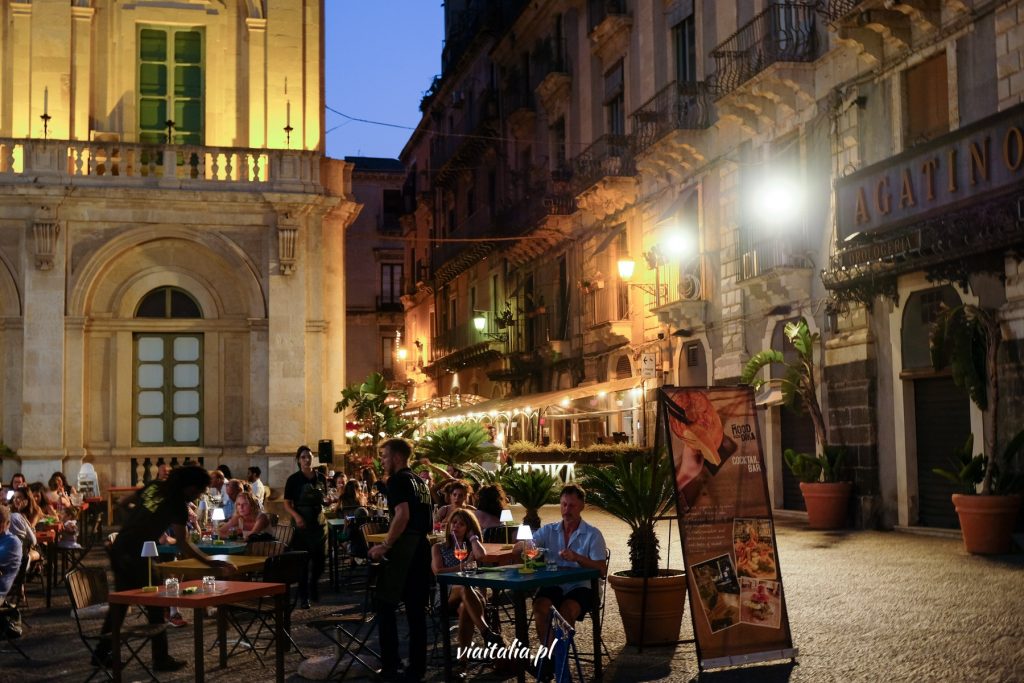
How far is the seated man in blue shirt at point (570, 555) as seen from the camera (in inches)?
344

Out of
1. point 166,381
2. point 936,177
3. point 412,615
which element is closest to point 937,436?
point 936,177

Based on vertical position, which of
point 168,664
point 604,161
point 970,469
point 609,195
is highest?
point 604,161

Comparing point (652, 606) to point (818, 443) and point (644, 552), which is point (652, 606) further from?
point (818, 443)

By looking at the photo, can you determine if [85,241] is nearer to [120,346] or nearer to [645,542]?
[120,346]

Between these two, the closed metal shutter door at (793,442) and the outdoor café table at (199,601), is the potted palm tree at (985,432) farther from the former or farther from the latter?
the outdoor café table at (199,601)

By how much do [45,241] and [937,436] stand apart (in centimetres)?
1506

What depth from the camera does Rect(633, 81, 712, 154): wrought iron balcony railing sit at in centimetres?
2548

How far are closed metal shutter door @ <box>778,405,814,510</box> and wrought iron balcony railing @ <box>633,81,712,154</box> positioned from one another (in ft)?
21.0

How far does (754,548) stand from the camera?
29.9ft

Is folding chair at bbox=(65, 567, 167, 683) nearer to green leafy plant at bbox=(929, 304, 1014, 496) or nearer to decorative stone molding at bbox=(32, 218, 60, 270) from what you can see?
green leafy plant at bbox=(929, 304, 1014, 496)

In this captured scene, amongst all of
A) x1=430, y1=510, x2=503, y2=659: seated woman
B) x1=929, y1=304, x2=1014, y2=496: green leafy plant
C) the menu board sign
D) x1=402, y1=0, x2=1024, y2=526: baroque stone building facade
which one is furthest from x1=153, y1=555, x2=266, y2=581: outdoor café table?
x1=402, y1=0, x2=1024, y2=526: baroque stone building facade

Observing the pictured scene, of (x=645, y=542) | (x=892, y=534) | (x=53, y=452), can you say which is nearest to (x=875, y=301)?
(x=892, y=534)

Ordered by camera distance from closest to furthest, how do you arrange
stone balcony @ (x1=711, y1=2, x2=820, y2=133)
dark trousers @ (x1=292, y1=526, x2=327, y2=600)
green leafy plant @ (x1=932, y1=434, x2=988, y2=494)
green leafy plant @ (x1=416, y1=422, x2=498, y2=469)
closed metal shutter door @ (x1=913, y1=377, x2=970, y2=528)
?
dark trousers @ (x1=292, y1=526, x2=327, y2=600)
green leafy plant @ (x1=932, y1=434, x2=988, y2=494)
closed metal shutter door @ (x1=913, y1=377, x2=970, y2=528)
green leafy plant @ (x1=416, y1=422, x2=498, y2=469)
stone balcony @ (x1=711, y1=2, x2=820, y2=133)

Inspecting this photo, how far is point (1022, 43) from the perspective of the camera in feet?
52.5
